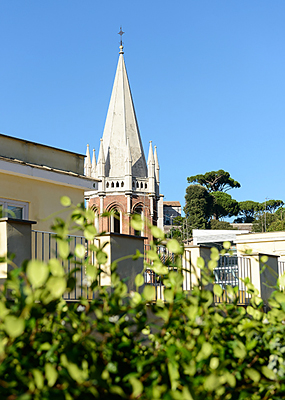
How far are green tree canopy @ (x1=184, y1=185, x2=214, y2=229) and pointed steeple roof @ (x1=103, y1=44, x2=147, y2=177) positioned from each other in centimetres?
2048

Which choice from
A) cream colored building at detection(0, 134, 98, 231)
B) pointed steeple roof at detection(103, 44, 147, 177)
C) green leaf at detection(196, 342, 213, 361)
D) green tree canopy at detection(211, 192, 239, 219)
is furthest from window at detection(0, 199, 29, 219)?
green tree canopy at detection(211, 192, 239, 219)

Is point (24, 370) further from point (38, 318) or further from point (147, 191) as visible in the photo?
point (147, 191)

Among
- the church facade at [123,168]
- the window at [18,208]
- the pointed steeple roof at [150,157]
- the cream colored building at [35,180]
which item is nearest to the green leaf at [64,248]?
the cream colored building at [35,180]

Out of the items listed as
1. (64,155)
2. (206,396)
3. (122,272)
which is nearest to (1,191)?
(64,155)

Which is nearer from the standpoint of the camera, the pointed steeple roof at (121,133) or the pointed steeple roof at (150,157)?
the pointed steeple roof at (121,133)

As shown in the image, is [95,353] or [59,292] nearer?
[59,292]

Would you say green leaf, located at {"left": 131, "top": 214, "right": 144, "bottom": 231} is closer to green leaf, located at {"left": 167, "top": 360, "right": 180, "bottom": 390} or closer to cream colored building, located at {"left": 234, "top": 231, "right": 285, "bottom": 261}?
green leaf, located at {"left": 167, "top": 360, "right": 180, "bottom": 390}

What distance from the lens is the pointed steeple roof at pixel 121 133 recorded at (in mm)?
66312

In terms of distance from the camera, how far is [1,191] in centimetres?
1170

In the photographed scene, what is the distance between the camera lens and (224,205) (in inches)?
3917

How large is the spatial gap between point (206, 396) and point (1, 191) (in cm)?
1022

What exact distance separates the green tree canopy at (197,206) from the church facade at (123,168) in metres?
17.6

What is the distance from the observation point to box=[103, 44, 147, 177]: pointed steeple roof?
6631 cm

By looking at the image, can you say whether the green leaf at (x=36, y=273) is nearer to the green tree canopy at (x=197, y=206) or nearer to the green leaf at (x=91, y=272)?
the green leaf at (x=91, y=272)
